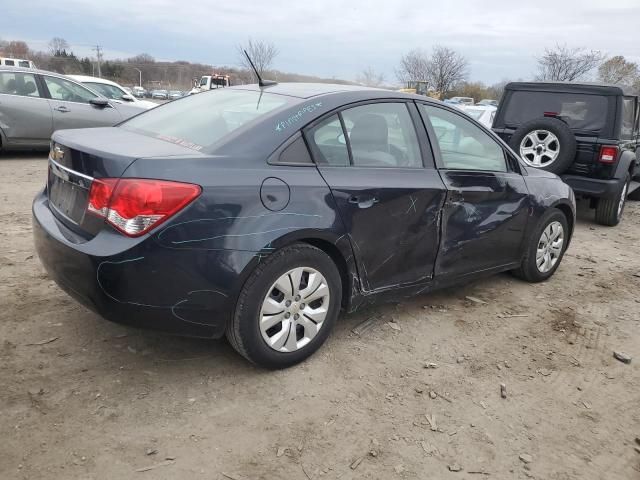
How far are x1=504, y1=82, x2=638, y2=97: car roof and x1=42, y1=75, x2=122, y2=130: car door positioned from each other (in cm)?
673

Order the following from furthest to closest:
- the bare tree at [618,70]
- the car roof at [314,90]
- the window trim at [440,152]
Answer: the bare tree at [618,70], the window trim at [440,152], the car roof at [314,90]

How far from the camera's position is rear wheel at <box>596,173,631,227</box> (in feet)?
23.4

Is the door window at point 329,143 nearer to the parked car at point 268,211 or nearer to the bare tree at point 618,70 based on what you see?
the parked car at point 268,211

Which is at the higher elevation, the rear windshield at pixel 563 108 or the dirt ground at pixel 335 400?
the rear windshield at pixel 563 108

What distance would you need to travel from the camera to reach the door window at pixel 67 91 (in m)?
9.52

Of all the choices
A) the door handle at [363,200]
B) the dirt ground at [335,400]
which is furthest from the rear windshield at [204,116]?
the dirt ground at [335,400]

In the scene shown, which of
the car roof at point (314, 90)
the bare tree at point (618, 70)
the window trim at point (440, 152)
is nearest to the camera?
the car roof at point (314, 90)

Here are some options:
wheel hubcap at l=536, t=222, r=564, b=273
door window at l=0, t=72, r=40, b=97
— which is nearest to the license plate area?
wheel hubcap at l=536, t=222, r=564, b=273

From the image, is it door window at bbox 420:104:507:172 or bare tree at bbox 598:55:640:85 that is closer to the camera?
door window at bbox 420:104:507:172

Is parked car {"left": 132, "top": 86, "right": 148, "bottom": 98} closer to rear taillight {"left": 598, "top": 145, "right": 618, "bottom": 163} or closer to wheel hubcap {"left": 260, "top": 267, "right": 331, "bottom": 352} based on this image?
rear taillight {"left": 598, "top": 145, "right": 618, "bottom": 163}

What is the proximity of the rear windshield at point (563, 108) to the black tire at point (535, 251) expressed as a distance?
270 centimetres

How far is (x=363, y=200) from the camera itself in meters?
3.13

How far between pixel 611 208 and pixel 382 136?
5.17 m

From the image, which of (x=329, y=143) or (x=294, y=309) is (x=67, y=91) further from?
(x=294, y=309)
